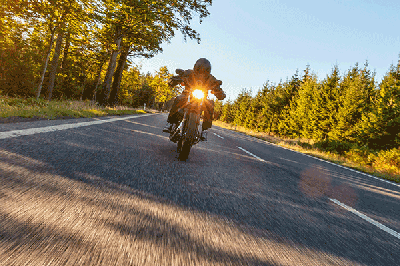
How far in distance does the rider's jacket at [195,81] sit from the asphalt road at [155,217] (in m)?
1.96

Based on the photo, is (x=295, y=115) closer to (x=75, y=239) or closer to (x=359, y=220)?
(x=359, y=220)

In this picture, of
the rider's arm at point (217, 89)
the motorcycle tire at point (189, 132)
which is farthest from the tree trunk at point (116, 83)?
the motorcycle tire at point (189, 132)

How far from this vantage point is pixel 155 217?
1.99m

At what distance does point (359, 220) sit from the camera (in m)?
3.10

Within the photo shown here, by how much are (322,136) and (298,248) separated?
27.9 m

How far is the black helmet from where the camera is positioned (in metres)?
5.03

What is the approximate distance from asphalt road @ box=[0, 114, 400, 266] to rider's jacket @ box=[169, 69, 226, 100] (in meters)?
1.96

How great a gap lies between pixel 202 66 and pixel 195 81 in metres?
0.39

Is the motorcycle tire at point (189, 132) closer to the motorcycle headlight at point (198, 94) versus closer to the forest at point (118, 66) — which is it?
the motorcycle headlight at point (198, 94)

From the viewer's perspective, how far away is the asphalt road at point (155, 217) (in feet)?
4.68

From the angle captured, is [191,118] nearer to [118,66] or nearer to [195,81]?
[195,81]

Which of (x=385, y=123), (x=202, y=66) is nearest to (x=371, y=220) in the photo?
(x=202, y=66)

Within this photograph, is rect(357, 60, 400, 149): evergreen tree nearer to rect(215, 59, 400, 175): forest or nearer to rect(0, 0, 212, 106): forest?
rect(215, 59, 400, 175): forest

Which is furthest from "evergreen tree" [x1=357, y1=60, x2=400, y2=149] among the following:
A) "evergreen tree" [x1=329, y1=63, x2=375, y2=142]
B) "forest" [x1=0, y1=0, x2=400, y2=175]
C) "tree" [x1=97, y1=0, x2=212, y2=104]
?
"tree" [x1=97, y1=0, x2=212, y2=104]
